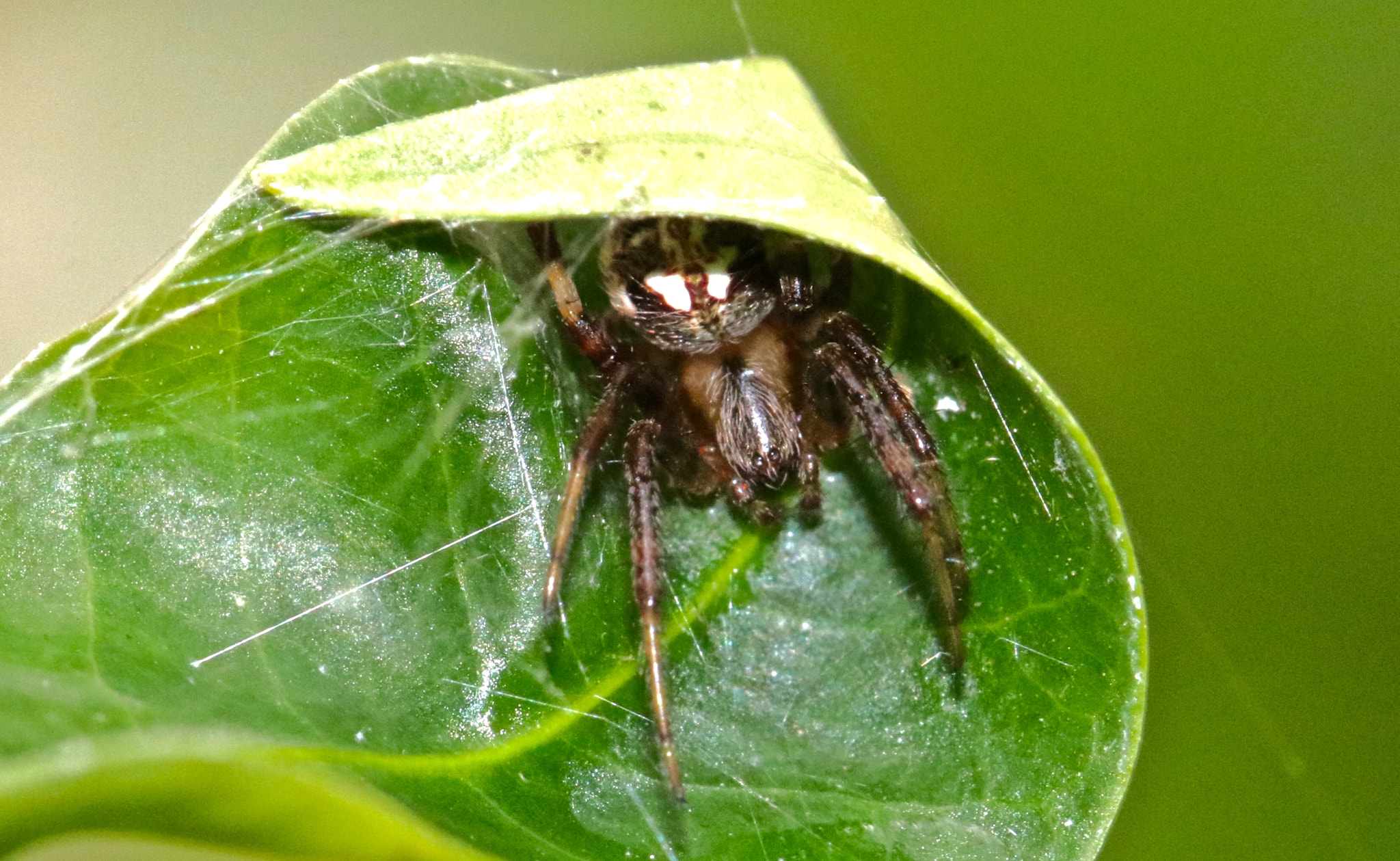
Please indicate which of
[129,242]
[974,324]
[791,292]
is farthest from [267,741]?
[129,242]

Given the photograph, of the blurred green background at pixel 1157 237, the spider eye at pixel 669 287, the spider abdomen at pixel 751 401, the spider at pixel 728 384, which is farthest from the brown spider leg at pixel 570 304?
the blurred green background at pixel 1157 237

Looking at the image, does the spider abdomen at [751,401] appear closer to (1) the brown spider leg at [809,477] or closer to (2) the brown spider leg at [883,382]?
(1) the brown spider leg at [809,477]

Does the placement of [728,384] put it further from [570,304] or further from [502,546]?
[502,546]

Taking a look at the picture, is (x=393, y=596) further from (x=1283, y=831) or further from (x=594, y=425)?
(x=1283, y=831)

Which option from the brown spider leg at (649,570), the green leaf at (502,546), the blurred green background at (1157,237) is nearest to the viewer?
the green leaf at (502,546)

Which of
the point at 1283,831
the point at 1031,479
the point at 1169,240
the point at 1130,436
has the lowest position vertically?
A: the point at 1283,831

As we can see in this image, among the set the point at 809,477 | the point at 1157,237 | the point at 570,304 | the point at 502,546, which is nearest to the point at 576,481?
the point at 502,546
